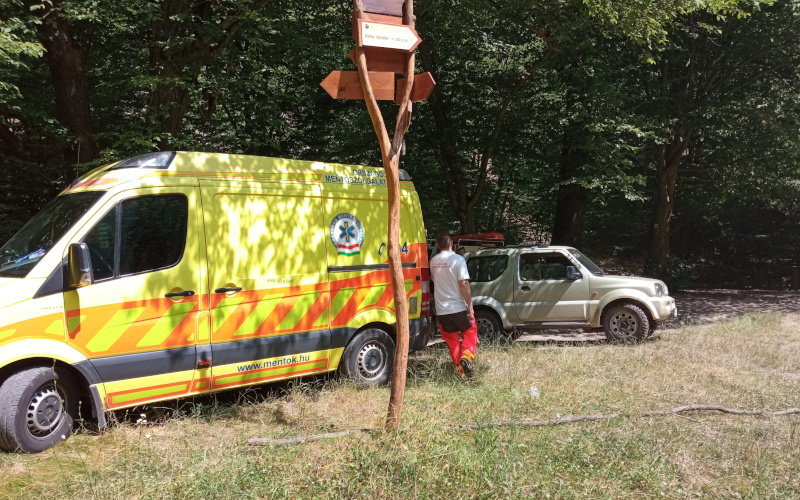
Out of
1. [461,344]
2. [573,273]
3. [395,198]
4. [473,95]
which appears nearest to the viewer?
[395,198]

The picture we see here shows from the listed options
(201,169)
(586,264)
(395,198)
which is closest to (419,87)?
(395,198)

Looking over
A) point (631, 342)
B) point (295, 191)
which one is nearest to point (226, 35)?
point (295, 191)

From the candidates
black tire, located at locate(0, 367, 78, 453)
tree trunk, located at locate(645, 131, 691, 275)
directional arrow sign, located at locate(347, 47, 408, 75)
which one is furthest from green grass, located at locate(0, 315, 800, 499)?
tree trunk, located at locate(645, 131, 691, 275)

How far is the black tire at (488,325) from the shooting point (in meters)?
11.1

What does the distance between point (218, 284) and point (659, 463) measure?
4.15 metres

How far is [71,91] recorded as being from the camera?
410 inches

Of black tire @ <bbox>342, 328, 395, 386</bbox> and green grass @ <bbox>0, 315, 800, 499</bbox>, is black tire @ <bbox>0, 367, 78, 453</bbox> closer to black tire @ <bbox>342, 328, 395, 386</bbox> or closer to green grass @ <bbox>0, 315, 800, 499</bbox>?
green grass @ <bbox>0, 315, 800, 499</bbox>

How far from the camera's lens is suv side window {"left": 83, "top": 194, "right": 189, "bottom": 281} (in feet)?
18.2

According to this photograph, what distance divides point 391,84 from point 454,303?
3.25 meters

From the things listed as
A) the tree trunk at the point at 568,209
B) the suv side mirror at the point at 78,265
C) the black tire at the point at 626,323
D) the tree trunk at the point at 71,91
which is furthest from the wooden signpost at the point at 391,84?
the tree trunk at the point at 568,209

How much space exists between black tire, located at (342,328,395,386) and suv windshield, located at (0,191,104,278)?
3151 mm

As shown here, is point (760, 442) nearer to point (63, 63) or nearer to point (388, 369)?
point (388, 369)

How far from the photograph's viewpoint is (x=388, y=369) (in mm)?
7648

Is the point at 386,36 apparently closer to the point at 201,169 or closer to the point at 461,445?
the point at 201,169
